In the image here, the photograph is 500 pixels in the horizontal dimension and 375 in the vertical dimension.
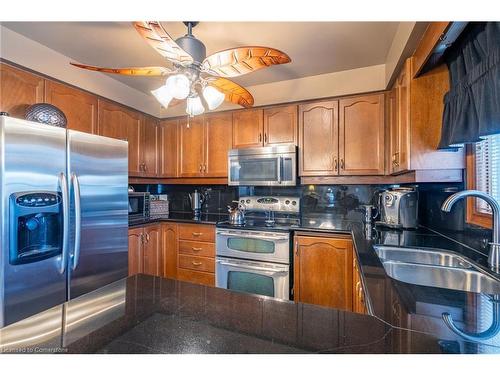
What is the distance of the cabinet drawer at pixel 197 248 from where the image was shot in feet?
8.30

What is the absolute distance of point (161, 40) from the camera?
1.22 metres

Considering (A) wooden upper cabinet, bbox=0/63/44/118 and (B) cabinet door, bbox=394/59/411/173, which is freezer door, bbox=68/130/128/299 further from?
(B) cabinet door, bbox=394/59/411/173

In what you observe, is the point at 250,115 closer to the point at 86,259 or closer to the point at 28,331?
the point at 86,259

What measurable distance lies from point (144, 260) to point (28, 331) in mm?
2129

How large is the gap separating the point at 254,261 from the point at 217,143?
4.68ft

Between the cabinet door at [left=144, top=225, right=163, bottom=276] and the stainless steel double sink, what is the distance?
218 cm

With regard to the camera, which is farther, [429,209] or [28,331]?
[429,209]

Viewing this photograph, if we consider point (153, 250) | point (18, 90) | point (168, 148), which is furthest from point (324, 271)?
point (18, 90)

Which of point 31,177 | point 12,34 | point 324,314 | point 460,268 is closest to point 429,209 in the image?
point 460,268

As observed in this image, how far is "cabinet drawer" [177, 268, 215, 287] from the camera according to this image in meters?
2.52

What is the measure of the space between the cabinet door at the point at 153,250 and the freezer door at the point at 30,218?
1021 mm

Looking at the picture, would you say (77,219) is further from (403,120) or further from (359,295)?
(403,120)
